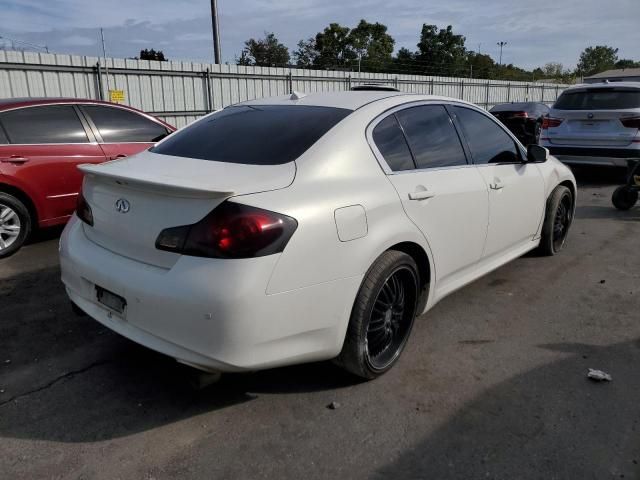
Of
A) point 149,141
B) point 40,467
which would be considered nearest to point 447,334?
point 40,467

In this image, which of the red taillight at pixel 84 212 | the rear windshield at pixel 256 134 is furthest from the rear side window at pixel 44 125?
the red taillight at pixel 84 212

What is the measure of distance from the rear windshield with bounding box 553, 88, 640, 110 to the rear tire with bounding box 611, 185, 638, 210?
2.09 metres

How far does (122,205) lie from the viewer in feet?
8.80

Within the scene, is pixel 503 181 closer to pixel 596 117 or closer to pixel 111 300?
pixel 111 300

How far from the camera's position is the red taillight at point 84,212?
9.66ft

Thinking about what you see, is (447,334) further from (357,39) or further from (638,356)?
(357,39)

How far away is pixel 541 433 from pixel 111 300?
220 cm

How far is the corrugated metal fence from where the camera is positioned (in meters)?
10.2

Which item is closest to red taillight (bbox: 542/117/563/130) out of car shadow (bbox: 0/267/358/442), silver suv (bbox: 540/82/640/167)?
silver suv (bbox: 540/82/640/167)

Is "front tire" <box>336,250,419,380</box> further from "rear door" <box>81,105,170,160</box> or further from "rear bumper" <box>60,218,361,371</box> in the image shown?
"rear door" <box>81,105,170,160</box>

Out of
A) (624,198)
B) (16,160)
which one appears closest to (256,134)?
(16,160)

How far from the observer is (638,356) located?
3.36 meters

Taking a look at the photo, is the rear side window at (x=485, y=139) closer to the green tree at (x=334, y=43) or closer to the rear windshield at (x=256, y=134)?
the rear windshield at (x=256, y=134)

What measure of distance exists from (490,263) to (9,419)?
10.7 feet
